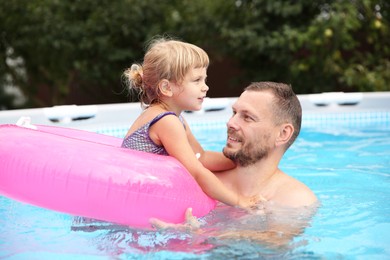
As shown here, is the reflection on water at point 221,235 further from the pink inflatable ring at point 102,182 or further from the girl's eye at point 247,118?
the girl's eye at point 247,118

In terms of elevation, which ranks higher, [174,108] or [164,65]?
[164,65]

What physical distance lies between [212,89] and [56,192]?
770 centimetres

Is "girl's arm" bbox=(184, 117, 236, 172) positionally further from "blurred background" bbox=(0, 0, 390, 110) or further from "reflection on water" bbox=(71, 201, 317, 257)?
"blurred background" bbox=(0, 0, 390, 110)

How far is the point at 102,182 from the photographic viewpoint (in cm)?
297

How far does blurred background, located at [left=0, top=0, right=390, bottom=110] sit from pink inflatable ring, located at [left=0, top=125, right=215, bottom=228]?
5.65 m

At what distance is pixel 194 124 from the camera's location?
683cm

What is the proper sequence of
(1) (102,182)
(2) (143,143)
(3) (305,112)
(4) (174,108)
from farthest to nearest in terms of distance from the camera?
(3) (305,112)
(4) (174,108)
(2) (143,143)
(1) (102,182)

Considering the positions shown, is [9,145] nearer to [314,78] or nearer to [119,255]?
[119,255]

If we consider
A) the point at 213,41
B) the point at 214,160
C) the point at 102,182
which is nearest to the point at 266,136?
the point at 214,160

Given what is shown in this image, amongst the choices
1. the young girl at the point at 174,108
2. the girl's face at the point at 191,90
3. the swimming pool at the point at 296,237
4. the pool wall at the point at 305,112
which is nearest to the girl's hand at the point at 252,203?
the young girl at the point at 174,108

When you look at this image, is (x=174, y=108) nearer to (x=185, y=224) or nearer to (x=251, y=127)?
(x=251, y=127)

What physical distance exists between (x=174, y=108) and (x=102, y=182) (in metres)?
0.71

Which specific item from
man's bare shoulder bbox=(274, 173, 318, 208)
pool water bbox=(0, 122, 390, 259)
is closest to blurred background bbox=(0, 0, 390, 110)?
pool water bbox=(0, 122, 390, 259)

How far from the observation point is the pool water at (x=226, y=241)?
2.98m
